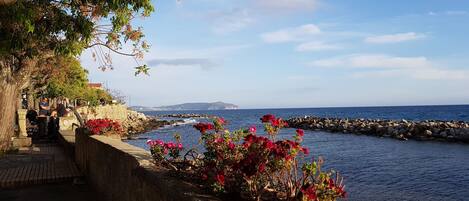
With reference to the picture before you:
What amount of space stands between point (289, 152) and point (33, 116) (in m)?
24.3

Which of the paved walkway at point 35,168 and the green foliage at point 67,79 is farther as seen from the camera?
the green foliage at point 67,79

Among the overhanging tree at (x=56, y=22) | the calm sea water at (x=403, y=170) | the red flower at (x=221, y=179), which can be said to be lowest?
the calm sea water at (x=403, y=170)

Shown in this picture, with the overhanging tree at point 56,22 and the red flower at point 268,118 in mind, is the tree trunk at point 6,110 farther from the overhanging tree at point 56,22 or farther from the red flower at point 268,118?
the red flower at point 268,118

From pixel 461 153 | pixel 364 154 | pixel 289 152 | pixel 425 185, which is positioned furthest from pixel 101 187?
pixel 461 153

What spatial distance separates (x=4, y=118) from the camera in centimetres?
1500

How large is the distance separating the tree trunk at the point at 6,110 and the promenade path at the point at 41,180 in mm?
1406

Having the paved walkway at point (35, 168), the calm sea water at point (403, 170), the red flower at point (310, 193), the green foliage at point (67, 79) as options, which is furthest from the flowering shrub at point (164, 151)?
the green foliage at point (67, 79)

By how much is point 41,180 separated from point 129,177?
5.10 m

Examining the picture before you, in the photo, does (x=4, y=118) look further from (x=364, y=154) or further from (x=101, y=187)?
(x=364, y=154)

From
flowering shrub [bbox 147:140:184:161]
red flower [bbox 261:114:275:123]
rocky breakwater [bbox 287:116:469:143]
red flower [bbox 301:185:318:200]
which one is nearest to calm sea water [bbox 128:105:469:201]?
rocky breakwater [bbox 287:116:469:143]

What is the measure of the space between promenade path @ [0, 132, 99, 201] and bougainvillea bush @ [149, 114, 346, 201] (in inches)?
200

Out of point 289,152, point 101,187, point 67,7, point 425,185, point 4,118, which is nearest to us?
point 289,152

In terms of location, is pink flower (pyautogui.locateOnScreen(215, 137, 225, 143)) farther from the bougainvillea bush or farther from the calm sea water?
the calm sea water

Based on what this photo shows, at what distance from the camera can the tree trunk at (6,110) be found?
14.9m
